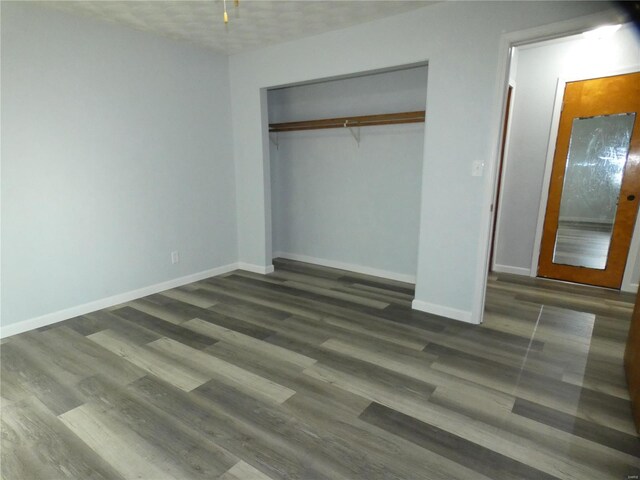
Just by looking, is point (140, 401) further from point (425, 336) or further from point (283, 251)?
point (283, 251)

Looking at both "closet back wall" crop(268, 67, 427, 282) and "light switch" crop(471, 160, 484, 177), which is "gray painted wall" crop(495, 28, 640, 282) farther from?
"light switch" crop(471, 160, 484, 177)

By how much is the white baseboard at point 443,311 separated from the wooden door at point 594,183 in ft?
6.08

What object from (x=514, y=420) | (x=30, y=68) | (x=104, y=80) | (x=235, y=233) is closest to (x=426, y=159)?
(x=514, y=420)

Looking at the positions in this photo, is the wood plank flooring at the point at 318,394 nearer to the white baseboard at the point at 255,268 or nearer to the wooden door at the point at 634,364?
the wooden door at the point at 634,364

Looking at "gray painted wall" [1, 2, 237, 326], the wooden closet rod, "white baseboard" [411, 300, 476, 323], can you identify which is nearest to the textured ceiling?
"gray painted wall" [1, 2, 237, 326]

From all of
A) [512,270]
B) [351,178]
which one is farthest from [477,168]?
[512,270]

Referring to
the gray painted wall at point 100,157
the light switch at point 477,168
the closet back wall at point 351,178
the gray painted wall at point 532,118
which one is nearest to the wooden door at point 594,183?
the gray painted wall at point 532,118

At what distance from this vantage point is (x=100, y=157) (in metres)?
2.95

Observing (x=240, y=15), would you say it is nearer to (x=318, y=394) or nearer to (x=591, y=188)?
(x=318, y=394)

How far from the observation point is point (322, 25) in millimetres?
2979

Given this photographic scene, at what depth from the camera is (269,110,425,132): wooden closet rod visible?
3.38 meters

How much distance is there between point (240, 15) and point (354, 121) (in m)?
1.48

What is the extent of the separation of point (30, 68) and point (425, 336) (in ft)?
11.6

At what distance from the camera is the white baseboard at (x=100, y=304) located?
265 centimetres
